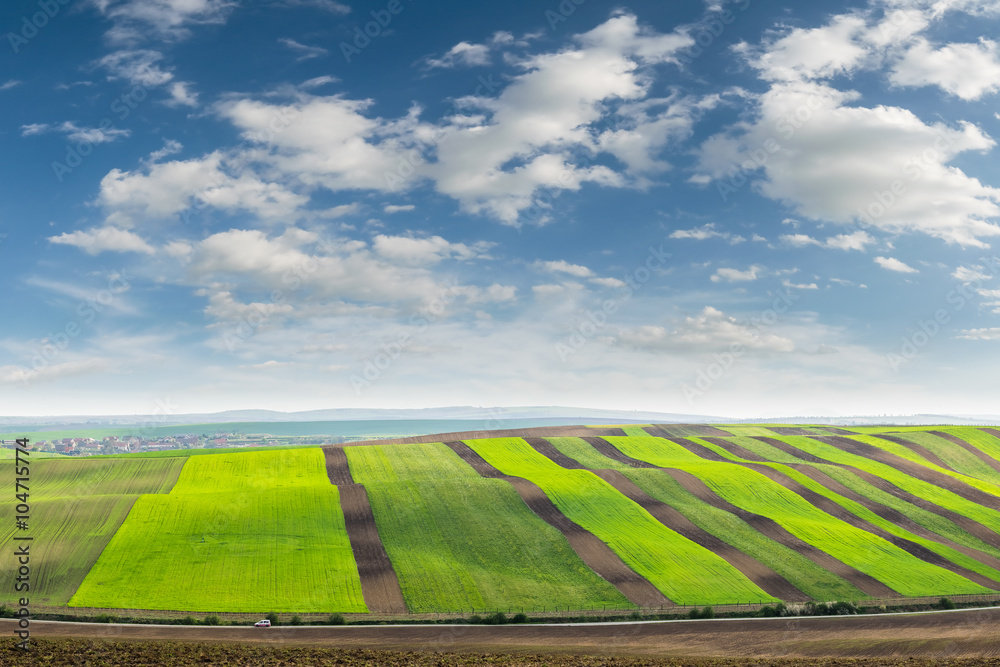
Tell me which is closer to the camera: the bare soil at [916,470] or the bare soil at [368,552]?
the bare soil at [368,552]

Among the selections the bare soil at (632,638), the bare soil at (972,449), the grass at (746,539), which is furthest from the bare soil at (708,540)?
the bare soil at (972,449)

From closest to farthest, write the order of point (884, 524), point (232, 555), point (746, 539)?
1. point (232, 555)
2. point (746, 539)
3. point (884, 524)

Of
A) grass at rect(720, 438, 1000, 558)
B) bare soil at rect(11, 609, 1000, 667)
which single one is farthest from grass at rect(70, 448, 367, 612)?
grass at rect(720, 438, 1000, 558)

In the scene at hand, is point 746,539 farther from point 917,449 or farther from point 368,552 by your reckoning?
point 917,449

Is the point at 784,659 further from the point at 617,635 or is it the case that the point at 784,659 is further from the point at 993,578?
the point at 993,578

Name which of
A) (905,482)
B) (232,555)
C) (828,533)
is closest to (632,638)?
(828,533)

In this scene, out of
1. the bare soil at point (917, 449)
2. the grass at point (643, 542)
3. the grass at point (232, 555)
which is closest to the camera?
the grass at point (232, 555)

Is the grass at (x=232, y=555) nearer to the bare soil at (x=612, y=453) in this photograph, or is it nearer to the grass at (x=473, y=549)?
the grass at (x=473, y=549)

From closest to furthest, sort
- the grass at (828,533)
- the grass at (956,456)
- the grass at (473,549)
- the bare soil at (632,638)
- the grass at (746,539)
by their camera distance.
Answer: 1. the bare soil at (632,638)
2. the grass at (473,549)
3. the grass at (746,539)
4. the grass at (828,533)
5. the grass at (956,456)
